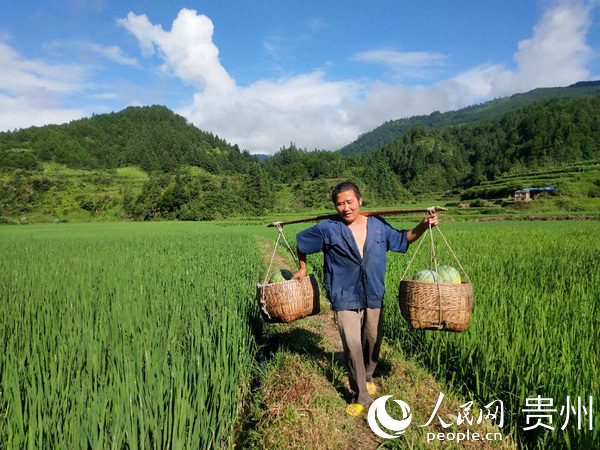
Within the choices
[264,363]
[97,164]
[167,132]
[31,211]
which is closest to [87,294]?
[264,363]

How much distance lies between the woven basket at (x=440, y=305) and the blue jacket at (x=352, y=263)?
0.99 feet

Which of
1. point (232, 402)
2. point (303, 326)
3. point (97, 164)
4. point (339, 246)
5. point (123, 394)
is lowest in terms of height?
point (303, 326)

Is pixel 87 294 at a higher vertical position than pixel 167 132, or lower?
lower

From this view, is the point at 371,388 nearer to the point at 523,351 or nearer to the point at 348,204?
the point at 523,351

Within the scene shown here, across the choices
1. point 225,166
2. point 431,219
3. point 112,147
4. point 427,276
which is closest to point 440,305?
point 427,276

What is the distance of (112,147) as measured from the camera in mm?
89188

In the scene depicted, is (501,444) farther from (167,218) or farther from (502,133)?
(502,133)

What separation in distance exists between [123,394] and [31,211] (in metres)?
59.2

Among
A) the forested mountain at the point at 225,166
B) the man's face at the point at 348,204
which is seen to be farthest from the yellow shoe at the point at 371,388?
the forested mountain at the point at 225,166

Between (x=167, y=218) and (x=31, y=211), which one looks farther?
(x=167, y=218)

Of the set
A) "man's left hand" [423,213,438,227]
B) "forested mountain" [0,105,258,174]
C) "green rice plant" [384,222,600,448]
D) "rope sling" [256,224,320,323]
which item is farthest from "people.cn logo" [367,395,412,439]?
"forested mountain" [0,105,258,174]

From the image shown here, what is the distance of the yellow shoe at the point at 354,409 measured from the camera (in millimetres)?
2388

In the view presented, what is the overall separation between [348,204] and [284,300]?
924 millimetres

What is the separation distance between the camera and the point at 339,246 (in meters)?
2.50
